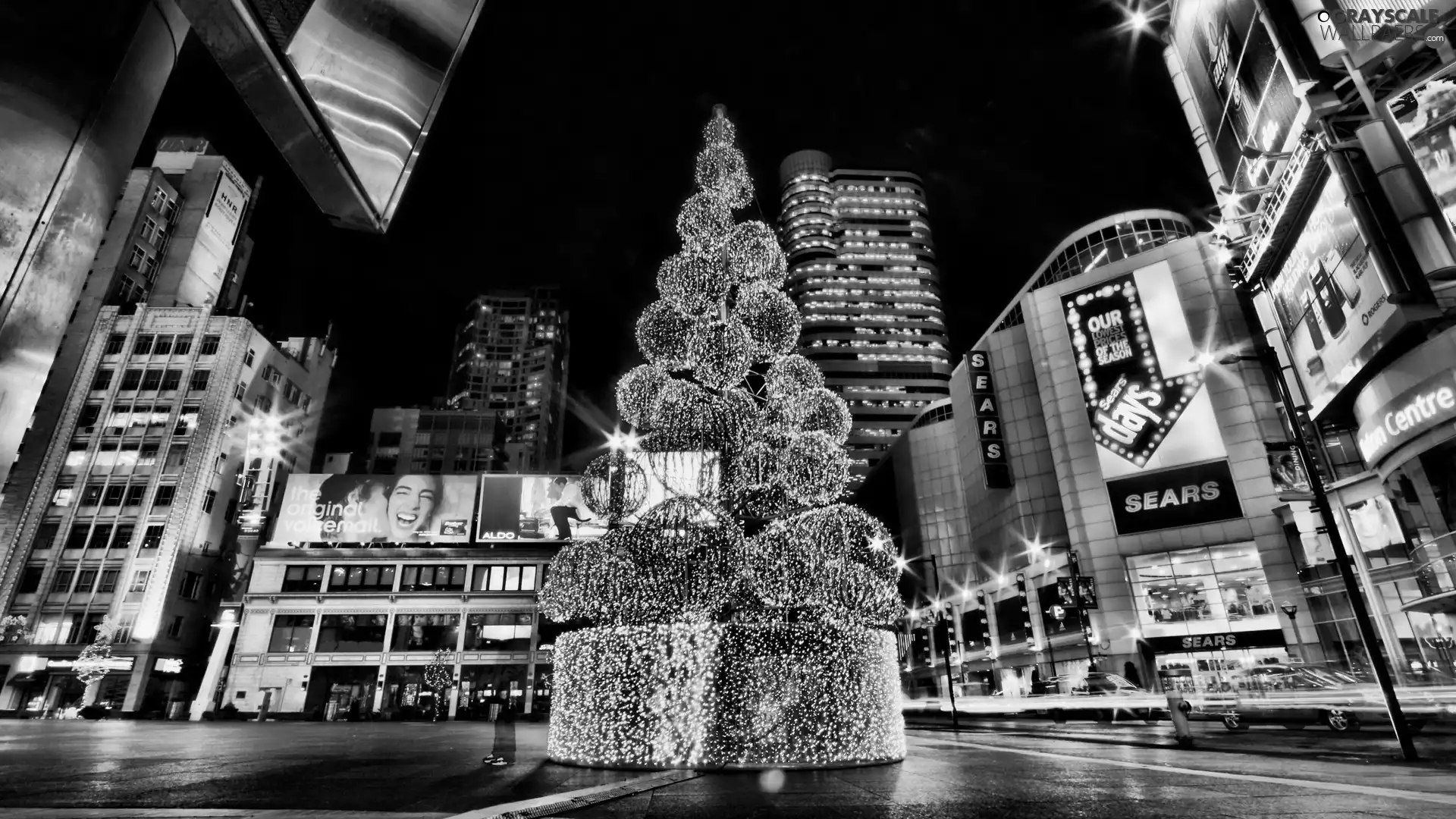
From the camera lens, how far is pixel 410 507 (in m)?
45.2

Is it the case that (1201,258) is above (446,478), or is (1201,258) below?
above

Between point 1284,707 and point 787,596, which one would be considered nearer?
point 787,596

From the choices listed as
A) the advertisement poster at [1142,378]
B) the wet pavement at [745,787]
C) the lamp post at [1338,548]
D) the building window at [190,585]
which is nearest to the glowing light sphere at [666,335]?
the wet pavement at [745,787]

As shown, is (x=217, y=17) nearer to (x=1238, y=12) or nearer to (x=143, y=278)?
(x=1238, y=12)

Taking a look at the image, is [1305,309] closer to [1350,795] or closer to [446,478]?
[1350,795]

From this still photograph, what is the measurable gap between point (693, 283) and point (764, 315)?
116cm

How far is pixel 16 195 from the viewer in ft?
4.42

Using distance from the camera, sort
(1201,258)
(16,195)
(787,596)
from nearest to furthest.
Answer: (16,195) < (787,596) < (1201,258)

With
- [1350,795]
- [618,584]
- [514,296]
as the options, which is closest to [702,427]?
[618,584]

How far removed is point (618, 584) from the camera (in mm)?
8508

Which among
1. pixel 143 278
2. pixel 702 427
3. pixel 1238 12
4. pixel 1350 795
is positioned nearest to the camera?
pixel 1350 795

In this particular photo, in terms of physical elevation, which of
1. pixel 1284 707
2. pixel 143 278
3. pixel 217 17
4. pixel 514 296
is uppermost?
pixel 514 296

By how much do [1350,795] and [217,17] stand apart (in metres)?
8.38

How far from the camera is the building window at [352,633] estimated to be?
146 ft
